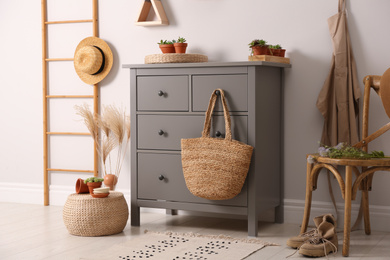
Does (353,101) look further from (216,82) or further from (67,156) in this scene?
(67,156)

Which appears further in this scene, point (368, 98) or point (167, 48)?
point (167, 48)

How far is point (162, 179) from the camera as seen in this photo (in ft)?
12.0

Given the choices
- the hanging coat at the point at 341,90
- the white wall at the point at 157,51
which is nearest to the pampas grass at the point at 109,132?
the white wall at the point at 157,51

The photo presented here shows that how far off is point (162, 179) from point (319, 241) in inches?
43.7

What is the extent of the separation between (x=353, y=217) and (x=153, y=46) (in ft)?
6.30

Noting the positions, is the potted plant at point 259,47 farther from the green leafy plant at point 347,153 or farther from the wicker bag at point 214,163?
the green leafy plant at point 347,153

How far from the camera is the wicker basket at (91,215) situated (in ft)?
11.2

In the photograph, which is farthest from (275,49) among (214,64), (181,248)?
(181,248)

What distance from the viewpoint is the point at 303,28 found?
148 inches

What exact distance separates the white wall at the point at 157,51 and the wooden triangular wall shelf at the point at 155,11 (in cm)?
7

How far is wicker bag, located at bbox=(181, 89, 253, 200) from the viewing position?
3334 mm

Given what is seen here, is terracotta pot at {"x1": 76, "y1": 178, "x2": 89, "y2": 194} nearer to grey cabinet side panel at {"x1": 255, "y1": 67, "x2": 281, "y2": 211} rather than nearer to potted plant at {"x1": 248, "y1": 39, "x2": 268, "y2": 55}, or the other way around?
grey cabinet side panel at {"x1": 255, "y1": 67, "x2": 281, "y2": 211}

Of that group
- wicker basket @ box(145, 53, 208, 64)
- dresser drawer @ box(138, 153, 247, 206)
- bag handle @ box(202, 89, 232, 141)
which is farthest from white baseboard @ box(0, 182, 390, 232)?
wicker basket @ box(145, 53, 208, 64)

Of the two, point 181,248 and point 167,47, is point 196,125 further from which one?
point 181,248
